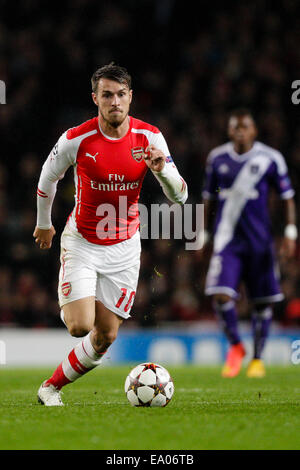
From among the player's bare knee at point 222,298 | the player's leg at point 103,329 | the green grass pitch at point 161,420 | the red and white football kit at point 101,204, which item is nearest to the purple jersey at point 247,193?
the player's bare knee at point 222,298

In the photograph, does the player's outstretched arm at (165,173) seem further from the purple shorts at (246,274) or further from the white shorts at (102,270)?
the purple shorts at (246,274)

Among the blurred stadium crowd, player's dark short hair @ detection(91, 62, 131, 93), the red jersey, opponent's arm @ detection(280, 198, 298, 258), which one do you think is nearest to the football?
the red jersey

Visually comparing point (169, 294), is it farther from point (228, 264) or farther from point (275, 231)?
point (228, 264)

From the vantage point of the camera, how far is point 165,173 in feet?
16.2

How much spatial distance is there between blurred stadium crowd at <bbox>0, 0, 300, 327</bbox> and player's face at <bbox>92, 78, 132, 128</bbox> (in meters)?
6.72

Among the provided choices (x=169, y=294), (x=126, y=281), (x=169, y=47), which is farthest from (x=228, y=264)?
(x=169, y=47)

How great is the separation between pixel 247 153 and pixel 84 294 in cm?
352

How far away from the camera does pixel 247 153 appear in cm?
820

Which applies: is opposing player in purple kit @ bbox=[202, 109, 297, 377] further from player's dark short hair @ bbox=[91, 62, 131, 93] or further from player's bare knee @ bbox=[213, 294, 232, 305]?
player's dark short hair @ bbox=[91, 62, 131, 93]

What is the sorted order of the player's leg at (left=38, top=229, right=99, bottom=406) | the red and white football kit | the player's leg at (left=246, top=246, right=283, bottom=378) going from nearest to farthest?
1. the player's leg at (left=38, top=229, right=99, bottom=406)
2. the red and white football kit
3. the player's leg at (left=246, top=246, right=283, bottom=378)

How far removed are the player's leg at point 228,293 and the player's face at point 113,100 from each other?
10.4 feet

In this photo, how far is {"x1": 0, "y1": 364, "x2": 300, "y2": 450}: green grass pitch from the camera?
12.0 feet

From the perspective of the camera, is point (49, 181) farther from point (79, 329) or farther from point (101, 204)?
point (79, 329)

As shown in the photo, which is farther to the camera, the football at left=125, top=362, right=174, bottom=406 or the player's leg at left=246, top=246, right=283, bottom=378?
the player's leg at left=246, top=246, right=283, bottom=378
